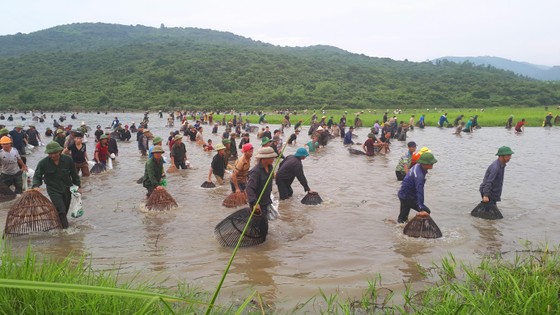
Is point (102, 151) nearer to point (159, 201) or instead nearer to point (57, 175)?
point (159, 201)

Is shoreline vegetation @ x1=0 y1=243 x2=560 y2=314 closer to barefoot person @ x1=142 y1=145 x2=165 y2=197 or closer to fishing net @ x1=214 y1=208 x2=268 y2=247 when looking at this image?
fishing net @ x1=214 y1=208 x2=268 y2=247

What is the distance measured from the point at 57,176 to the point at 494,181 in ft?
26.6

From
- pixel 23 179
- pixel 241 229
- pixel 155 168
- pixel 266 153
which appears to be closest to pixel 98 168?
pixel 23 179

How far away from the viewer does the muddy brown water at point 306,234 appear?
217 inches

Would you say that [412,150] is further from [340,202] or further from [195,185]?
[195,185]

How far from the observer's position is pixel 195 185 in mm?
12289

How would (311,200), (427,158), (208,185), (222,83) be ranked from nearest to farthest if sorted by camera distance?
(427,158), (311,200), (208,185), (222,83)

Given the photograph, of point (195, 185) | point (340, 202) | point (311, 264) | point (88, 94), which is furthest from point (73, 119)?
point (311, 264)

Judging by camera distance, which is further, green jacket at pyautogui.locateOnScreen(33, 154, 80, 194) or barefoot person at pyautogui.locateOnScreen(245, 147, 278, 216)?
green jacket at pyautogui.locateOnScreen(33, 154, 80, 194)

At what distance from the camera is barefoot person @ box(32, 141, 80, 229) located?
6.89 meters

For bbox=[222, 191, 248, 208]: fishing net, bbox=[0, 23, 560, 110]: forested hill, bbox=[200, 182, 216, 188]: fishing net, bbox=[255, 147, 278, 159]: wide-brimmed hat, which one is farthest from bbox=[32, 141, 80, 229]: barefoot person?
bbox=[0, 23, 560, 110]: forested hill

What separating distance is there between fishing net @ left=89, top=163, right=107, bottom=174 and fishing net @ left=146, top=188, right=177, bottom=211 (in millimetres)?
5861

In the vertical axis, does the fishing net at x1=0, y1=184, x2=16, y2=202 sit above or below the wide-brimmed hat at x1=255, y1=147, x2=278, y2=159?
below

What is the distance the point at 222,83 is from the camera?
3228 inches
